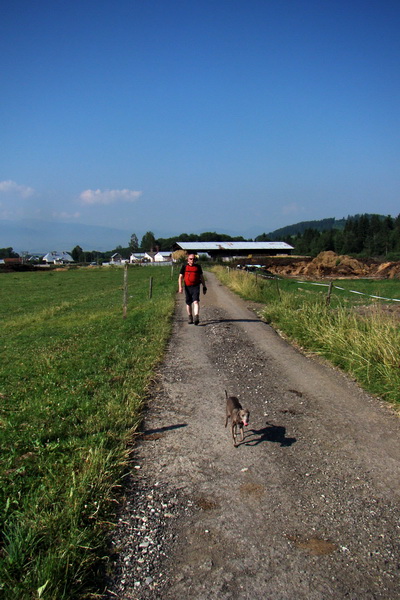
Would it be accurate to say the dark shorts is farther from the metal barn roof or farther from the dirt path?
the metal barn roof

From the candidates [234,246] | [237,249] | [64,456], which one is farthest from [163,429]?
[234,246]

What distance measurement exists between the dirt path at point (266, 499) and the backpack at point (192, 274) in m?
6.20

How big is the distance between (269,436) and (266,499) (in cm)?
152

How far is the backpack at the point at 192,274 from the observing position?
13805 mm

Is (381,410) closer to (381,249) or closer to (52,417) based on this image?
(52,417)

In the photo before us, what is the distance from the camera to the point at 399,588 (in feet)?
10.4

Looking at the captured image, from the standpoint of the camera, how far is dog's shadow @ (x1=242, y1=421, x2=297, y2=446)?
18.2 ft

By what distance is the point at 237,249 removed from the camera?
121 metres

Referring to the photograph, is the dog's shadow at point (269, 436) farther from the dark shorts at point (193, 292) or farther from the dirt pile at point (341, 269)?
the dirt pile at point (341, 269)

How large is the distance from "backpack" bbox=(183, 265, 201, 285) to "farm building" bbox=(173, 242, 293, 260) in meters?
103

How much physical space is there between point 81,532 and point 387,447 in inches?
145

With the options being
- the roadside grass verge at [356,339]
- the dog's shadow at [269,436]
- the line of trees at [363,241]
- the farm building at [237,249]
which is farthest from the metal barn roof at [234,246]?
the dog's shadow at [269,436]

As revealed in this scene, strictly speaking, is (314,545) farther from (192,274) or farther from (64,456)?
(192,274)

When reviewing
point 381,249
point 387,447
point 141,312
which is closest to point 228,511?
point 387,447
